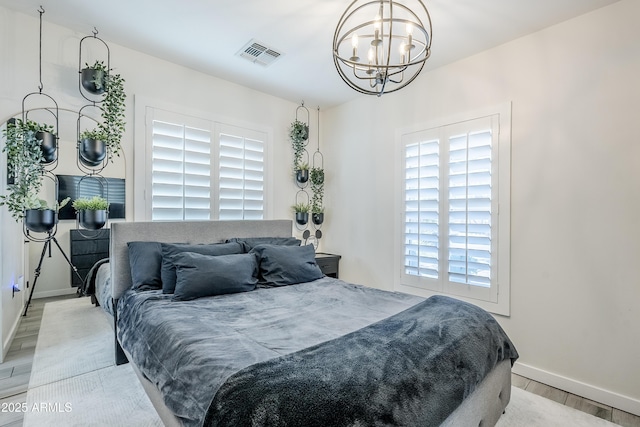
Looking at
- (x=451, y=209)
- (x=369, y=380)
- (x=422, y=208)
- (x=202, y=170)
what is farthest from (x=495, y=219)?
(x=202, y=170)

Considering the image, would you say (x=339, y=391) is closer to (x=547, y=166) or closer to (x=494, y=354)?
(x=494, y=354)

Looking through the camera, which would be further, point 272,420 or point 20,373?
point 20,373

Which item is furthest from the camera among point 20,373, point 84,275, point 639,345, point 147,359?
point 84,275

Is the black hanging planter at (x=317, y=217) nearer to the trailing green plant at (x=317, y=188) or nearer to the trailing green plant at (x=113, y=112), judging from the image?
the trailing green plant at (x=317, y=188)

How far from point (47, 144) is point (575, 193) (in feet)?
13.7

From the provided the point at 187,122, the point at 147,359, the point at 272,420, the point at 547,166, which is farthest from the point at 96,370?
the point at 547,166

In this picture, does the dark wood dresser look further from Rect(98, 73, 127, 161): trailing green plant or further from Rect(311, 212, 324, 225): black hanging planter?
Rect(311, 212, 324, 225): black hanging planter

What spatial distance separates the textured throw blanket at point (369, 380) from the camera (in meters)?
1.05

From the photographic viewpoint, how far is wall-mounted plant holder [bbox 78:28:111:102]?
261cm

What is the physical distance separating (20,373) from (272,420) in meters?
2.54

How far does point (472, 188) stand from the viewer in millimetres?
2887

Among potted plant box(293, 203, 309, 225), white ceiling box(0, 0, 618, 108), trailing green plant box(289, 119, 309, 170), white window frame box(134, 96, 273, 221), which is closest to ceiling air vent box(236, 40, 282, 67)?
white ceiling box(0, 0, 618, 108)

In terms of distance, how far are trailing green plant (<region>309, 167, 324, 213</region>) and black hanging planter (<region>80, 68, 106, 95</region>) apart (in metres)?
2.51

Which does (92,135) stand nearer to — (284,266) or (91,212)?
(91,212)
